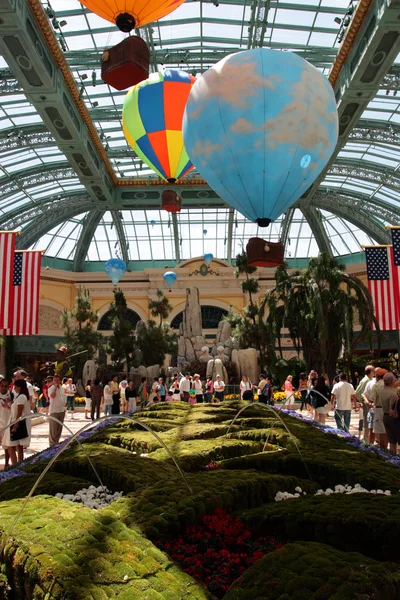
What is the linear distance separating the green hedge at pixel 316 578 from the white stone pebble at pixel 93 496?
2074 millimetres

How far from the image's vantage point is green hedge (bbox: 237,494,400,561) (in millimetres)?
3244

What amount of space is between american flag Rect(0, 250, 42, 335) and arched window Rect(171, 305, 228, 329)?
25.8m

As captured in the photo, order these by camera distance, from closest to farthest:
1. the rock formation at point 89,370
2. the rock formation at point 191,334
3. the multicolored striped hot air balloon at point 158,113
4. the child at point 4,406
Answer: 1. the child at point 4,406
2. the multicolored striped hot air balloon at point 158,113
3. the rock formation at point 89,370
4. the rock formation at point 191,334

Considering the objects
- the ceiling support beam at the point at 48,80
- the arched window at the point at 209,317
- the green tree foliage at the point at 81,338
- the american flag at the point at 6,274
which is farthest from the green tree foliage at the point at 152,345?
the american flag at the point at 6,274

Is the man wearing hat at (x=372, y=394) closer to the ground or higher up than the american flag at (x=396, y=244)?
closer to the ground

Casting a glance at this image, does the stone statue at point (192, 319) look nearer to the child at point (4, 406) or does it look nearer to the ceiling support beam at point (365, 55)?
the ceiling support beam at point (365, 55)

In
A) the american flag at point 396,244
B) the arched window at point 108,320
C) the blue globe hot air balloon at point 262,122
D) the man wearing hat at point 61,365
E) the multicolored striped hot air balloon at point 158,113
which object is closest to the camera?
the blue globe hot air balloon at point 262,122

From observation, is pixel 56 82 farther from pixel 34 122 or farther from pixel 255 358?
pixel 255 358

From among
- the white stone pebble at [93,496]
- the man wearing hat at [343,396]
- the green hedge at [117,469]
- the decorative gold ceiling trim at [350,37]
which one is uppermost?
the decorative gold ceiling trim at [350,37]

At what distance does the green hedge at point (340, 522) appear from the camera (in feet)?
10.6

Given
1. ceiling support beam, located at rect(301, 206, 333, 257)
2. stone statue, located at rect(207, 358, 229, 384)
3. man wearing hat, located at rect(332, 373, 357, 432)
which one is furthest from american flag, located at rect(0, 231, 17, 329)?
ceiling support beam, located at rect(301, 206, 333, 257)

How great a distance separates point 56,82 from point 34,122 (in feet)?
22.5

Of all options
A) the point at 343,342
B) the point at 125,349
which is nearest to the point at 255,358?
the point at 343,342

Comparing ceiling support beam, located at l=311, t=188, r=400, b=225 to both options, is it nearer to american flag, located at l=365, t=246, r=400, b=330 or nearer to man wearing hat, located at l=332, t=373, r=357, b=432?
american flag, located at l=365, t=246, r=400, b=330
